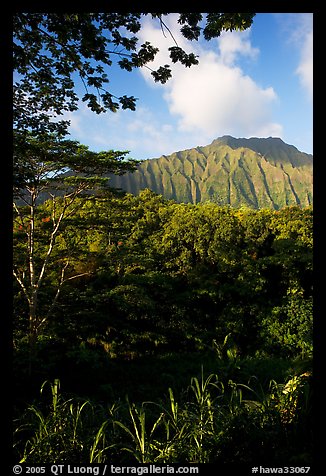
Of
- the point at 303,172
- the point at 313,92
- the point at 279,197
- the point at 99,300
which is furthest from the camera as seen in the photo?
the point at 303,172

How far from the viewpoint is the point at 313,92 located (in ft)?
4.42

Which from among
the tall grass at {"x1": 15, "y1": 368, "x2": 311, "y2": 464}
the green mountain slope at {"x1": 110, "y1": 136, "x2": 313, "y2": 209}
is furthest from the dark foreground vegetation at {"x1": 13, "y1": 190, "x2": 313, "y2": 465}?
the green mountain slope at {"x1": 110, "y1": 136, "x2": 313, "y2": 209}

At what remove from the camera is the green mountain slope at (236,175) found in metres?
48.1

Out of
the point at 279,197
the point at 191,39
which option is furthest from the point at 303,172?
the point at 191,39

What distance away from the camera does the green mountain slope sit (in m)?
48.1

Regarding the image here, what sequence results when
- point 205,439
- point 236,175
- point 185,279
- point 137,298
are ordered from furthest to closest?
point 236,175 → point 185,279 → point 137,298 → point 205,439

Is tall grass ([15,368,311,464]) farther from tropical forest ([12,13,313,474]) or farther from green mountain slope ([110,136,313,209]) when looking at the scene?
green mountain slope ([110,136,313,209])

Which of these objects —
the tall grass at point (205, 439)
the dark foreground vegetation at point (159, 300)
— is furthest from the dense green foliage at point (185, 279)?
the tall grass at point (205, 439)

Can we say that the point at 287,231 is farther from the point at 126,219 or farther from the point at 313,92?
the point at 313,92

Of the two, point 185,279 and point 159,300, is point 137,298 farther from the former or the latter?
point 185,279

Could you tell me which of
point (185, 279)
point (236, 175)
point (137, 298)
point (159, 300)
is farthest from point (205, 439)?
point (236, 175)

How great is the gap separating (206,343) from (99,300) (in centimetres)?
389

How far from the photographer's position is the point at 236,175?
265 ft

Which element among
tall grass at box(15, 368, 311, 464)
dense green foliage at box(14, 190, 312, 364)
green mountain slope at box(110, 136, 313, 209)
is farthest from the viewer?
green mountain slope at box(110, 136, 313, 209)
